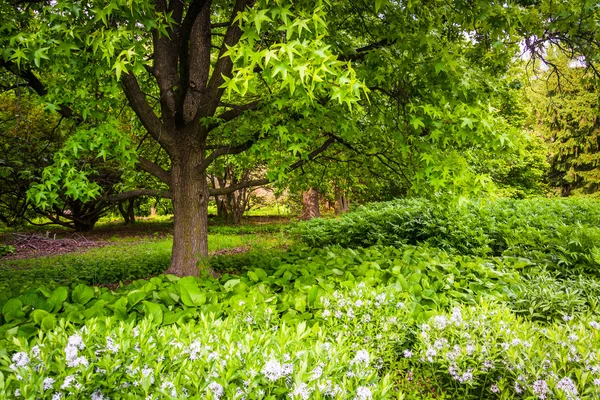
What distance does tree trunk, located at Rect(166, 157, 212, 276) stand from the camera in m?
5.39

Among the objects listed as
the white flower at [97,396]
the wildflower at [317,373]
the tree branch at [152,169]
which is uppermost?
the tree branch at [152,169]

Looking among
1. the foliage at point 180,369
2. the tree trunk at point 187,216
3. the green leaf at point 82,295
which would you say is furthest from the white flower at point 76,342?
the tree trunk at point 187,216

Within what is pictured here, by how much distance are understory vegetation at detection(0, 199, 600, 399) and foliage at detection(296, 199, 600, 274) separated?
0.18ft

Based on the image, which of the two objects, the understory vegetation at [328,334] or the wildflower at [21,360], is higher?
the wildflower at [21,360]

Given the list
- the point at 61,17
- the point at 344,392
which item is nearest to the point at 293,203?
the point at 61,17

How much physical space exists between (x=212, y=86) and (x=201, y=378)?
4.07m

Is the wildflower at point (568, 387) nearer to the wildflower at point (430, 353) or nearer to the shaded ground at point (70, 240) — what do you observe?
the wildflower at point (430, 353)

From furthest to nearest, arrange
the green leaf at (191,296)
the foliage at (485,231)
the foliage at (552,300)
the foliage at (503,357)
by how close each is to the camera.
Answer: the foliage at (485,231) → the foliage at (552,300) → the green leaf at (191,296) → the foliage at (503,357)

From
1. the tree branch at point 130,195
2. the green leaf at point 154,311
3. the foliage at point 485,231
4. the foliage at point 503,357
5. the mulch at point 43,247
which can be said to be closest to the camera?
the foliage at point 503,357

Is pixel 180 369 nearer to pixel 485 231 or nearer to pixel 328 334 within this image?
pixel 328 334

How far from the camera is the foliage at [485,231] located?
4.79m

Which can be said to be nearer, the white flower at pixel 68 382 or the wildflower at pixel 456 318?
the white flower at pixel 68 382

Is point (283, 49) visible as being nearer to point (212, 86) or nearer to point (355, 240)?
point (212, 86)

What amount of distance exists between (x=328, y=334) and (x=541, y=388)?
1336mm
